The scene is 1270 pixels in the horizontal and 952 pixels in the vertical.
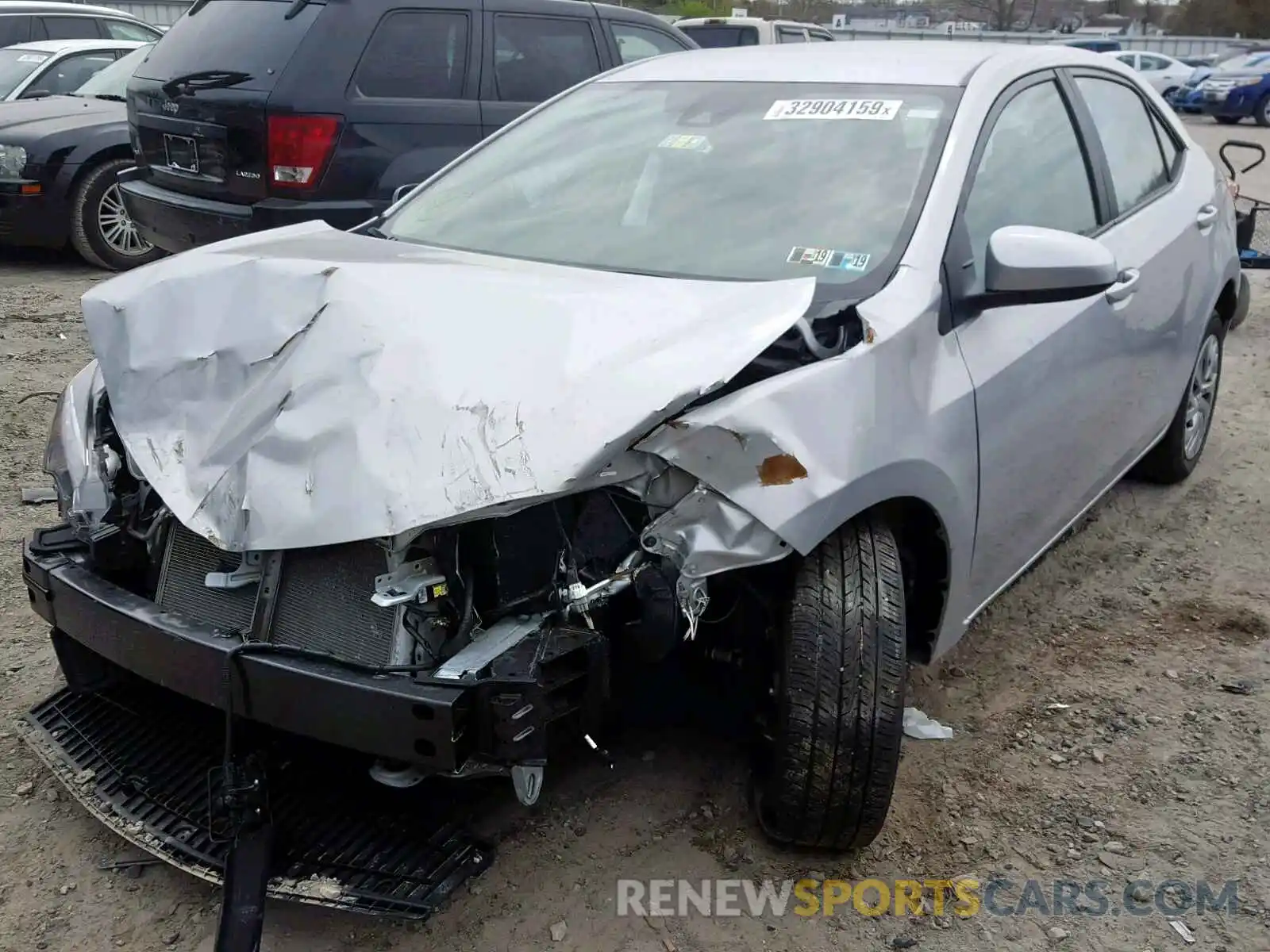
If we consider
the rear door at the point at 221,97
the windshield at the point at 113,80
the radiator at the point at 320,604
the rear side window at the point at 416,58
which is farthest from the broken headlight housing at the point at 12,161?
the radiator at the point at 320,604

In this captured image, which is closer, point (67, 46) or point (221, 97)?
point (221, 97)

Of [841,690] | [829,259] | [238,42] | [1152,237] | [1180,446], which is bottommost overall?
[1180,446]

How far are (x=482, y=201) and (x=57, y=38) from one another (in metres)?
9.84

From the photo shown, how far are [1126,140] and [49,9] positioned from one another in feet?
35.3

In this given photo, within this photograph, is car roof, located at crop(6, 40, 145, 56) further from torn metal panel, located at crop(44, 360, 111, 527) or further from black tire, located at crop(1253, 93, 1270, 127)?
black tire, located at crop(1253, 93, 1270, 127)

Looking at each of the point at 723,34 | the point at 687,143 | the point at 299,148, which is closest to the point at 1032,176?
the point at 687,143

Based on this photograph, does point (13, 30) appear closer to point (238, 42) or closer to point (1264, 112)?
point (238, 42)

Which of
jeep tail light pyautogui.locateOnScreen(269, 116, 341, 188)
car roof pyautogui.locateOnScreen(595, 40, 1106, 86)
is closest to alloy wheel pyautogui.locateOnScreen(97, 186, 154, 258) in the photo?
jeep tail light pyautogui.locateOnScreen(269, 116, 341, 188)

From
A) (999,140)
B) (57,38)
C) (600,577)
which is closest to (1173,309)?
(999,140)

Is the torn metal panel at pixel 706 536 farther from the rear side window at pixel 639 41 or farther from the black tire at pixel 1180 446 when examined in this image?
the rear side window at pixel 639 41

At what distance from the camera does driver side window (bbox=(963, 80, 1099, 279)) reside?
309 cm

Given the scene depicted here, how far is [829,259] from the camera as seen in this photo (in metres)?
2.88

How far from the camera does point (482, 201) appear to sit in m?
3.58

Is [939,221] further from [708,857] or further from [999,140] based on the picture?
[708,857]
